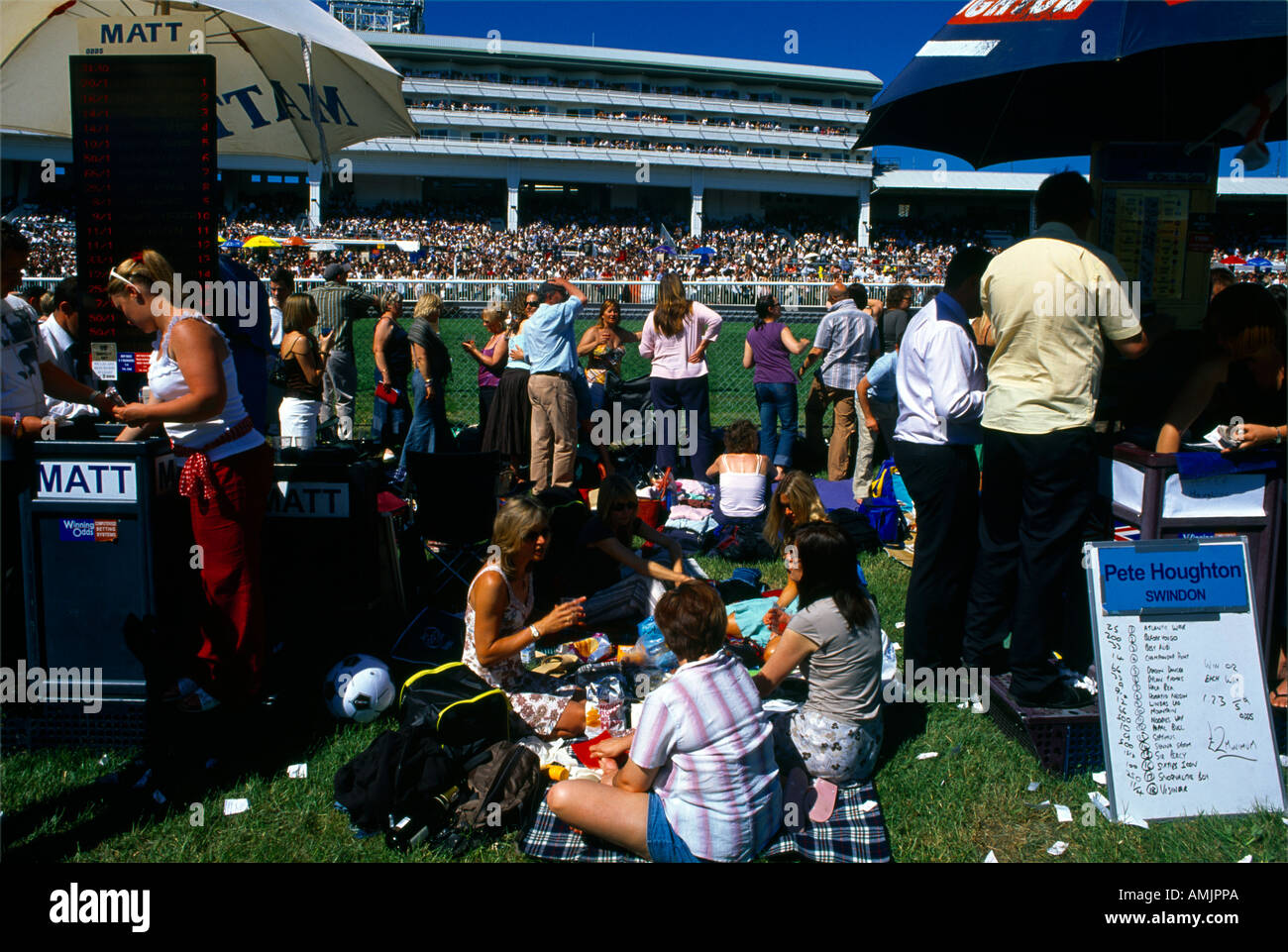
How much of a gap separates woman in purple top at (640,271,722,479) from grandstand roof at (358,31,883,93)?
62559mm

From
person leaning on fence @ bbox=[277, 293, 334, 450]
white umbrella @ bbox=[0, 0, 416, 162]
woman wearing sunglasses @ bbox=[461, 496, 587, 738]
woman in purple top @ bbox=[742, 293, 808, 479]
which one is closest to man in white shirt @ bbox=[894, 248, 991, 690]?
woman wearing sunglasses @ bbox=[461, 496, 587, 738]

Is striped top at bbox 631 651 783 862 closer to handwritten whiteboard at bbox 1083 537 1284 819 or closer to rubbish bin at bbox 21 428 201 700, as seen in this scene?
handwritten whiteboard at bbox 1083 537 1284 819

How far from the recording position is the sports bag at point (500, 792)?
3.59m

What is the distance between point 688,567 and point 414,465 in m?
1.93

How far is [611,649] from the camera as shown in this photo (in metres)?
5.15

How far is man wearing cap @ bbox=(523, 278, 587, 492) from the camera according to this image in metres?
7.69

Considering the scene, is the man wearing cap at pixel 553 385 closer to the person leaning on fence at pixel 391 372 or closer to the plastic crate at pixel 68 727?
the person leaning on fence at pixel 391 372

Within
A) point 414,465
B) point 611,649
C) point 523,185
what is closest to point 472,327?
point 414,465

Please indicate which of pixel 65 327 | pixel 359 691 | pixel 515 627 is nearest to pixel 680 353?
pixel 515 627

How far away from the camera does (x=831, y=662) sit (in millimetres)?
3861

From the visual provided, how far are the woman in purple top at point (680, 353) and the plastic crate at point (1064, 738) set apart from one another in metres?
4.89

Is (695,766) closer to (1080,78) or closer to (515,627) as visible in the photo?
(515,627)

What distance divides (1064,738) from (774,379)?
5.26m

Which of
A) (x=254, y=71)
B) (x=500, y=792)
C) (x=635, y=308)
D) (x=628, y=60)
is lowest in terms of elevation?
(x=500, y=792)
